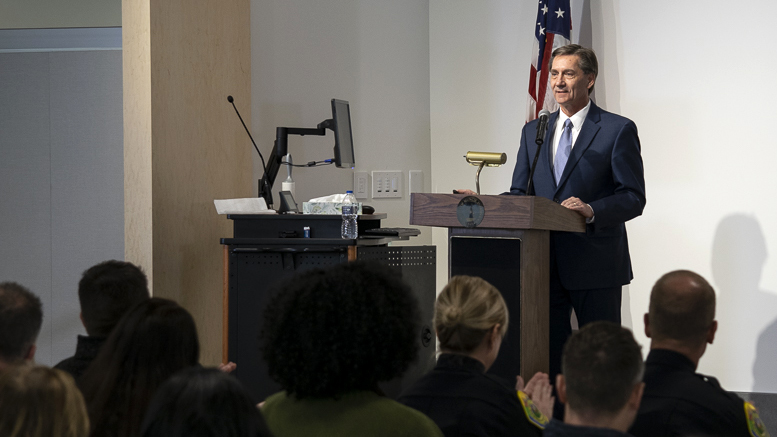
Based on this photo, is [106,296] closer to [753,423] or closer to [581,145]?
[753,423]

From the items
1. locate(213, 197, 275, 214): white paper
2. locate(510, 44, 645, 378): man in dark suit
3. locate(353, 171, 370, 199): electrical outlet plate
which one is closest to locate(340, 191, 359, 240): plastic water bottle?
locate(213, 197, 275, 214): white paper

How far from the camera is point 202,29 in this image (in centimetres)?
353

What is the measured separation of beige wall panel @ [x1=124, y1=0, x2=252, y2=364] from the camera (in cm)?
324

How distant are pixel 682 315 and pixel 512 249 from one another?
2.27 feet

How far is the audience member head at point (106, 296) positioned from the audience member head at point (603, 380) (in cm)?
112

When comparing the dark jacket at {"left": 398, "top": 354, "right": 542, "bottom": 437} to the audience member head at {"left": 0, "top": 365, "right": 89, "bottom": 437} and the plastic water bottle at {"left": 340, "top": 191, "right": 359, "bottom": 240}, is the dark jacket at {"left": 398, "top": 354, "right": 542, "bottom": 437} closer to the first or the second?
the audience member head at {"left": 0, "top": 365, "right": 89, "bottom": 437}

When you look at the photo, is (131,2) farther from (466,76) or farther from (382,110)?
(466,76)

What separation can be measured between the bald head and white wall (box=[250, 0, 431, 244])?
2.52 metres

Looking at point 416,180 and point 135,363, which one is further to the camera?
point 416,180

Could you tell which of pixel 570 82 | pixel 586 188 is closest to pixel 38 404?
A: pixel 586 188

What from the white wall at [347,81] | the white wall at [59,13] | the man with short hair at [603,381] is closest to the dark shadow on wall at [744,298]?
the white wall at [347,81]

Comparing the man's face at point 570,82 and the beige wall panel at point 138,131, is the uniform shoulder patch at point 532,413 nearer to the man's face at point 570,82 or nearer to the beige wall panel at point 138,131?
the man's face at point 570,82

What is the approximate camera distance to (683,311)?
1.74 meters

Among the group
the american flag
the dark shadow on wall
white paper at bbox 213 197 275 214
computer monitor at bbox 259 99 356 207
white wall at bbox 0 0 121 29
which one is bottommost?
the dark shadow on wall
